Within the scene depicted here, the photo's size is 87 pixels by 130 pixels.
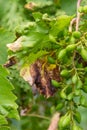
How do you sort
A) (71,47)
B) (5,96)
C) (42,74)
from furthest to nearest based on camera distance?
(42,74) < (5,96) < (71,47)

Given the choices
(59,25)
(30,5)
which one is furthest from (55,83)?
(30,5)

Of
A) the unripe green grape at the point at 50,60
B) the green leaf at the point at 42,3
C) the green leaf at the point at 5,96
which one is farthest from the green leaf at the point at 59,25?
the green leaf at the point at 42,3

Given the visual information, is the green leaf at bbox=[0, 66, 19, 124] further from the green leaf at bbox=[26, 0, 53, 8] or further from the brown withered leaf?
the green leaf at bbox=[26, 0, 53, 8]

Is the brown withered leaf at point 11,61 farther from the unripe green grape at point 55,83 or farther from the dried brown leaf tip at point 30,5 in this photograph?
the dried brown leaf tip at point 30,5

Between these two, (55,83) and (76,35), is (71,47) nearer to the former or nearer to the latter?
(76,35)

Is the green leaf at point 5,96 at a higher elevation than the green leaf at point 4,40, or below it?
below

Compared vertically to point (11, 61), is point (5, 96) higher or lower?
lower

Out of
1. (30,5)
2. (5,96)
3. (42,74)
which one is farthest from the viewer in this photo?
(30,5)

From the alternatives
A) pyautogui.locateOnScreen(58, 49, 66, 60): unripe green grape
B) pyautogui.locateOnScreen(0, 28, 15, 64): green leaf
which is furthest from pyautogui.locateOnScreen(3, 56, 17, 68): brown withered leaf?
pyautogui.locateOnScreen(58, 49, 66, 60): unripe green grape

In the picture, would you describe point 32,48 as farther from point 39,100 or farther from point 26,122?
point 26,122

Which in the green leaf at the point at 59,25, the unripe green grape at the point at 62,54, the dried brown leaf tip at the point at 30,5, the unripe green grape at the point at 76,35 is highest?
the dried brown leaf tip at the point at 30,5

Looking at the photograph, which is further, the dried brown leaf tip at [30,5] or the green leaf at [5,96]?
the dried brown leaf tip at [30,5]

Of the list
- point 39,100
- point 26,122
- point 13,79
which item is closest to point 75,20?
point 13,79
